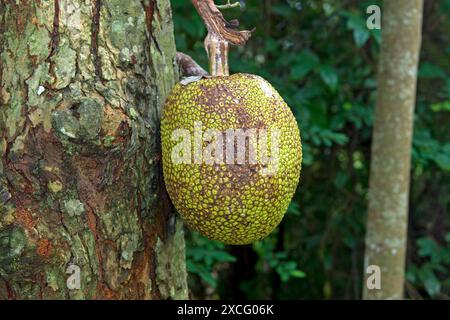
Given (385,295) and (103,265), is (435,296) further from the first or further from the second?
(103,265)

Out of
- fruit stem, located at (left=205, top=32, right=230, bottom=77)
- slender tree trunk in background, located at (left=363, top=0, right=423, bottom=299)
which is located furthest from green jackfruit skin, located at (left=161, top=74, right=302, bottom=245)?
slender tree trunk in background, located at (left=363, top=0, right=423, bottom=299)

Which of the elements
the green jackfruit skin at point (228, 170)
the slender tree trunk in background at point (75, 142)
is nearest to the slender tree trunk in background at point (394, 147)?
the green jackfruit skin at point (228, 170)

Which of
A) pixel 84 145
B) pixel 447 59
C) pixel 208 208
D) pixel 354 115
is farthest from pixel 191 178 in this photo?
pixel 447 59

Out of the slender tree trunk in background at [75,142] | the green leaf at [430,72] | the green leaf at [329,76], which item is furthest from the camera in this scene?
the green leaf at [430,72]

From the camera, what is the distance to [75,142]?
33.1 inches

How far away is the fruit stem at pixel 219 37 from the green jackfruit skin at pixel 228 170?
2.0 inches

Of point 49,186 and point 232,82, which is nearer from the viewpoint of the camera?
point 49,186

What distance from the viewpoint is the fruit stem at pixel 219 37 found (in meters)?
1.00

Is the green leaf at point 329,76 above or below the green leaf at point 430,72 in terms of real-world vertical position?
below

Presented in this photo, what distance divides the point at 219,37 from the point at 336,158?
1.36m

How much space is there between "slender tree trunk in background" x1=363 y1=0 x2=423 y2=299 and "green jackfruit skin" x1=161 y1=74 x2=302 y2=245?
0.57 m

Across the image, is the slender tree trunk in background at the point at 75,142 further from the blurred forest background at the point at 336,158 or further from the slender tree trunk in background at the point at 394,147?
the blurred forest background at the point at 336,158

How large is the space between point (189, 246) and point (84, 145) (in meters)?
Answer: 0.83

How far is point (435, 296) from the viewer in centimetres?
226
